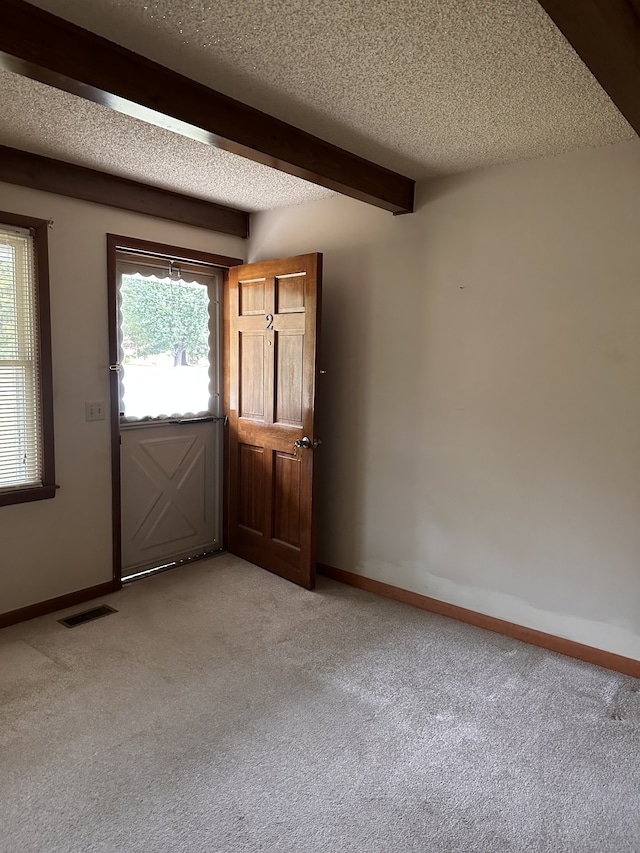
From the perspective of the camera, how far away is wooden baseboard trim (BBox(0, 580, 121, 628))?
3.10m

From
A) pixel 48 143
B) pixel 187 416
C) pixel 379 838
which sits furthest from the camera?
pixel 187 416

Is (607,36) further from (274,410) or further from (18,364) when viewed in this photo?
(18,364)

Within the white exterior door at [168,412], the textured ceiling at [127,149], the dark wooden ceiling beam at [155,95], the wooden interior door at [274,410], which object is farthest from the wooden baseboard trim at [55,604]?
the dark wooden ceiling beam at [155,95]

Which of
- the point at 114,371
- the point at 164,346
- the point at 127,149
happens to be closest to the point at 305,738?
the point at 114,371

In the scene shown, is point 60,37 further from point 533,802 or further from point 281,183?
point 533,802

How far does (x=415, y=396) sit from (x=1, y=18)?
2503 mm

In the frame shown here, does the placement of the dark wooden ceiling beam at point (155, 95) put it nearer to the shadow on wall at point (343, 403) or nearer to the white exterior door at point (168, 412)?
the shadow on wall at point (343, 403)

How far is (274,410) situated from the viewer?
3.79 meters

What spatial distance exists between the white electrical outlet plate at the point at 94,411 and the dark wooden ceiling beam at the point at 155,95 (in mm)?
1732

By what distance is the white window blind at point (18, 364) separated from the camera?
2994 millimetres

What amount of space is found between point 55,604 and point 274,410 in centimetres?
174

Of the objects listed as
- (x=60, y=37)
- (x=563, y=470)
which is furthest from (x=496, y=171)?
(x=60, y=37)

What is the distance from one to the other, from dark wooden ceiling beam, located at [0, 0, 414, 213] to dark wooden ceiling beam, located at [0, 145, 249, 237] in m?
1.24

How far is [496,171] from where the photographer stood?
3008 millimetres
